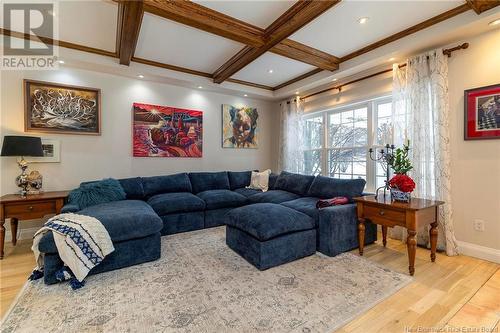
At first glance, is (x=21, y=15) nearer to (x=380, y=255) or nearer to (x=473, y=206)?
(x=380, y=255)

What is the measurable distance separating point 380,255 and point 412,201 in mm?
722

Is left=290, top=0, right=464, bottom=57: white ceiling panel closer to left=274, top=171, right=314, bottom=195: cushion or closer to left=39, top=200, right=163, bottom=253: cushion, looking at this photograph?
left=274, top=171, right=314, bottom=195: cushion

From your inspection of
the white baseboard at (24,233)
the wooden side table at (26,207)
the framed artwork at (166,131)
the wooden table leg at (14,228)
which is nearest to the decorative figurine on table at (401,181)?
the framed artwork at (166,131)

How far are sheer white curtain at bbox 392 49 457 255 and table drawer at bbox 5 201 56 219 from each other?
14.8 ft

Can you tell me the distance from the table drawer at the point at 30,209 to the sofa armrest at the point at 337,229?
10.7 ft

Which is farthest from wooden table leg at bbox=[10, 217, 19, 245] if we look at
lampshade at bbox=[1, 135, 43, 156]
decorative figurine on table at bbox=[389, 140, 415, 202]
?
decorative figurine on table at bbox=[389, 140, 415, 202]

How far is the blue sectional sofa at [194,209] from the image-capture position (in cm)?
238

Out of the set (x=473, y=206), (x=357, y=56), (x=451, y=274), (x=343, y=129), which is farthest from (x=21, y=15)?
(x=473, y=206)

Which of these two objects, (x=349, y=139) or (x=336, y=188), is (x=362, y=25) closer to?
(x=349, y=139)

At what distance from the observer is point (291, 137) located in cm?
500

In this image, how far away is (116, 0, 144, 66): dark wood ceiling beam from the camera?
2.15m

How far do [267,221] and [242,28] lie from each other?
2147 millimetres

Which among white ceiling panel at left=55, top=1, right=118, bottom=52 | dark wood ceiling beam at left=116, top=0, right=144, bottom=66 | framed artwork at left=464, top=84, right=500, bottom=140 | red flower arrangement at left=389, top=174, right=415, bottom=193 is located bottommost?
red flower arrangement at left=389, top=174, right=415, bottom=193

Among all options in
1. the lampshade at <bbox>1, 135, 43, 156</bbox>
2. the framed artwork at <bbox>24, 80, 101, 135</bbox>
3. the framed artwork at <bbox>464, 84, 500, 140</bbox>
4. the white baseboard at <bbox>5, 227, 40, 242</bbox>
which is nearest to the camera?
the framed artwork at <bbox>464, 84, 500, 140</bbox>
